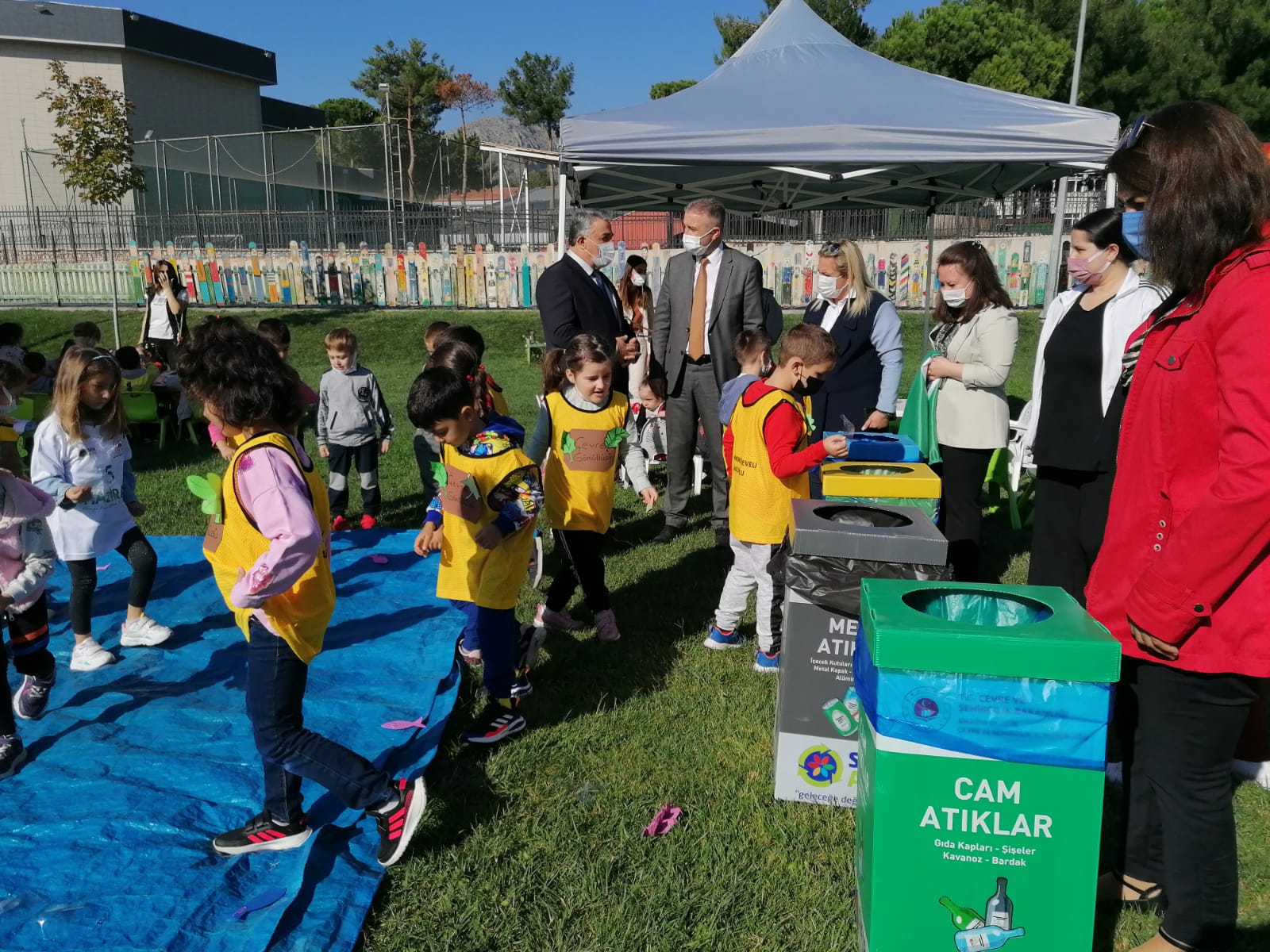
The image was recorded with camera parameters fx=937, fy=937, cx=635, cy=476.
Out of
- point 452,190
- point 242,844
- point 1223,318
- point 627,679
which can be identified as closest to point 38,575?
point 242,844

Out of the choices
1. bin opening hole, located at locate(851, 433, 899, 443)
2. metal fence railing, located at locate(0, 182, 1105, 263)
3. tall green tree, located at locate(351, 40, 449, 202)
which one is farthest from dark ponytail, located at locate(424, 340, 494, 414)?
tall green tree, located at locate(351, 40, 449, 202)

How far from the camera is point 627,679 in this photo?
4379 millimetres

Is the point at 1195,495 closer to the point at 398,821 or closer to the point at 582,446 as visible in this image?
the point at 398,821

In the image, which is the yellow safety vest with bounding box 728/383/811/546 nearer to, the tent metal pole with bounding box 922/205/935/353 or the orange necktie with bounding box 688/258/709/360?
the orange necktie with bounding box 688/258/709/360

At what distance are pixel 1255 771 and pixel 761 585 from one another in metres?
2.01

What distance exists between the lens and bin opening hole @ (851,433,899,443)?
479cm

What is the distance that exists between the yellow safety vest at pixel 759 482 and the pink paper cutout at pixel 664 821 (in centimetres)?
132

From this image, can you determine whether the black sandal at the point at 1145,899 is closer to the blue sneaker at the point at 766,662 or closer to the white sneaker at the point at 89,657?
the blue sneaker at the point at 766,662

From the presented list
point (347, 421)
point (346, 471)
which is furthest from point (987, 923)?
point (346, 471)

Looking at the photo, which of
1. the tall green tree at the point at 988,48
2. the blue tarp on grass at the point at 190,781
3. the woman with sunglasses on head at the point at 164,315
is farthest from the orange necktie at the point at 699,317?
the tall green tree at the point at 988,48

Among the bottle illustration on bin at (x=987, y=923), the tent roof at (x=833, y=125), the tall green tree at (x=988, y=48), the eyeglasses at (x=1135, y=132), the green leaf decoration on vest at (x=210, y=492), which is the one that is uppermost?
the tall green tree at (x=988, y=48)

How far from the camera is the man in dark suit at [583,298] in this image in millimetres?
5875

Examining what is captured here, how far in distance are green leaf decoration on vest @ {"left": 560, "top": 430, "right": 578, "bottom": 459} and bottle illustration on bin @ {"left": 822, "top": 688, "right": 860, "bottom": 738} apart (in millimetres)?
1776

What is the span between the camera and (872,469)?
404 centimetres
